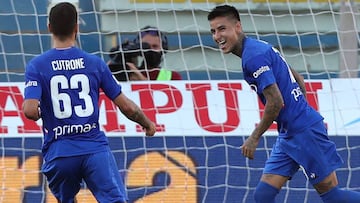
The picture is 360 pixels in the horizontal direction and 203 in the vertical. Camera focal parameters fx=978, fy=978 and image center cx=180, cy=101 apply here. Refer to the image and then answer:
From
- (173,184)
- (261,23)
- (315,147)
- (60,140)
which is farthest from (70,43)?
(261,23)

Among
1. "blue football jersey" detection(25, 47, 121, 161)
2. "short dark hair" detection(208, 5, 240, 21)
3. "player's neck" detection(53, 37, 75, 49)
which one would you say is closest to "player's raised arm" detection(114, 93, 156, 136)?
"blue football jersey" detection(25, 47, 121, 161)

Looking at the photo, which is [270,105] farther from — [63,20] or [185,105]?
[185,105]

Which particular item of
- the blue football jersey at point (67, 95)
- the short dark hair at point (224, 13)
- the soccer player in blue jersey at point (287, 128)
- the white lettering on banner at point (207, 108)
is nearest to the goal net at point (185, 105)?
the white lettering on banner at point (207, 108)

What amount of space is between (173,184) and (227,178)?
46cm

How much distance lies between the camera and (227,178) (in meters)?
8.11

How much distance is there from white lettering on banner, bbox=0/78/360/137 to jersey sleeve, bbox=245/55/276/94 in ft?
5.86

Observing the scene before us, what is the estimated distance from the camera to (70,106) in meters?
5.90

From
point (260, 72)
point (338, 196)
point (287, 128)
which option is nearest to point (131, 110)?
point (260, 72)

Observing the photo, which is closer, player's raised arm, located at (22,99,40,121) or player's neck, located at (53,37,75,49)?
player's raised arm, located at (22,99,40,121)

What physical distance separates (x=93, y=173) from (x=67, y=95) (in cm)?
50

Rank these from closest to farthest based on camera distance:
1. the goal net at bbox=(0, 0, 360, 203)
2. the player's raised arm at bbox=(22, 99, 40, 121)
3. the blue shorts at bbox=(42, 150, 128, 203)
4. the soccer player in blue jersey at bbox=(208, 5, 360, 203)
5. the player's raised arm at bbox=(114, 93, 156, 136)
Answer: the player's raised arm at bbox=(22, 99, 40, 121)
the blue shorts at bbox=(42, 150, 128, 203)
the player's raised arm at bbox=(114, 93, 156, 136)
the soccer player in blue jersey at bbox=(208, 5, 360, 203)
the goal net at bbox=(0, 0, 360, 203)

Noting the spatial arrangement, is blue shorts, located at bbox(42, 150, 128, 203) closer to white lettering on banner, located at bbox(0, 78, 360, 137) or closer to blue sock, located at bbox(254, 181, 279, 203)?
blue sock, located at bbox(254, 181, 279, 203)

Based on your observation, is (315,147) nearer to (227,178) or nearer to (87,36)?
(227,178)

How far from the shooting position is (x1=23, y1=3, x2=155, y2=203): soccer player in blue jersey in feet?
19.3
